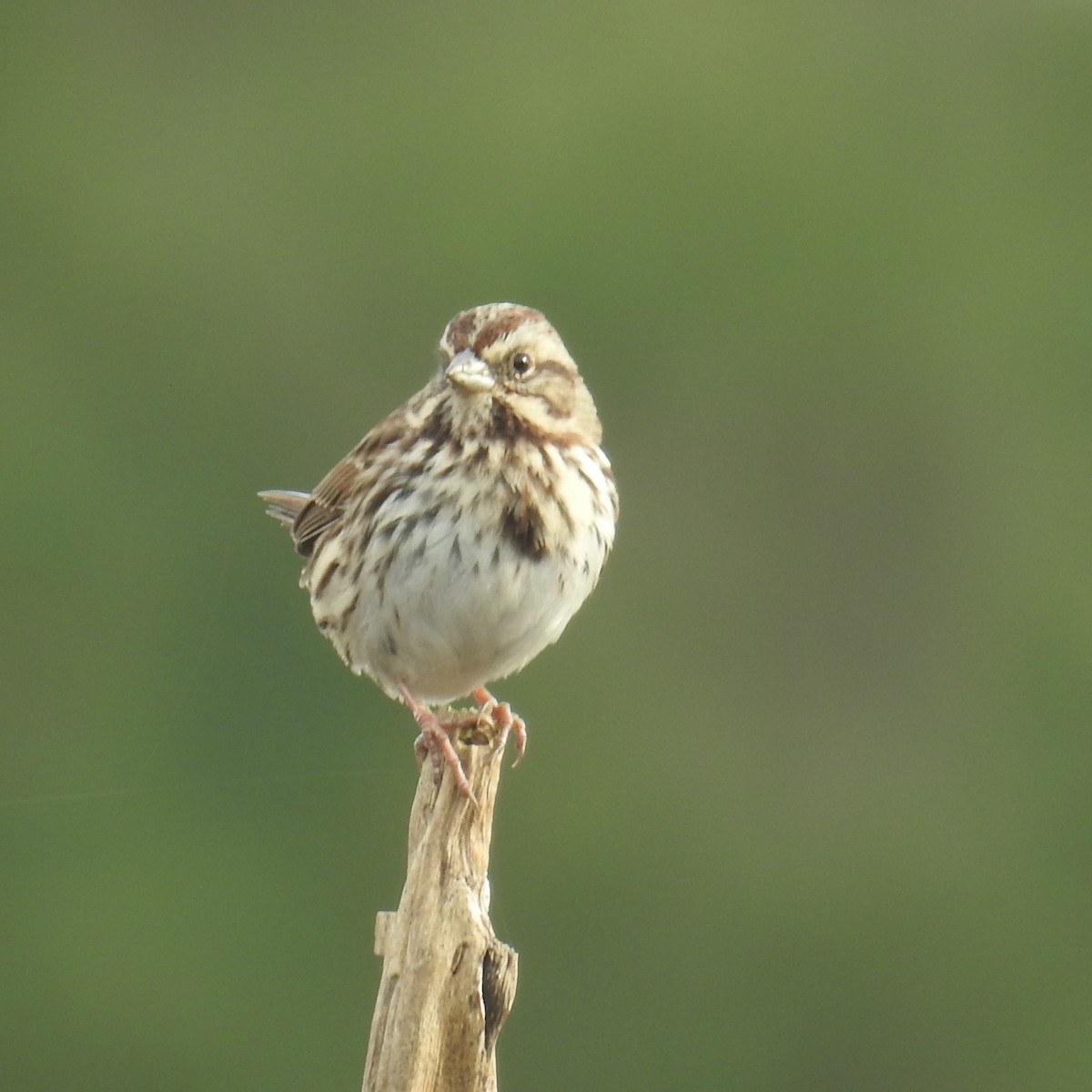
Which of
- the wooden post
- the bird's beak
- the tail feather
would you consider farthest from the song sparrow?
the tail feather

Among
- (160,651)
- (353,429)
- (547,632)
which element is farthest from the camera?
(160,651)

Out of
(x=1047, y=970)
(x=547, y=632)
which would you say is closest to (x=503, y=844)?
(x=1047, y=970)

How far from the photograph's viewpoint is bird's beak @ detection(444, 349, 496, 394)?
5660 mm

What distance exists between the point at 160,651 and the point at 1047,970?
6.15 meters

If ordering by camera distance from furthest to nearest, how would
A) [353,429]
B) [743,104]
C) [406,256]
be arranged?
1. [743,104]
2. [406,256]
3. [353,429]

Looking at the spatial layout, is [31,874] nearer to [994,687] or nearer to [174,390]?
[174,390]

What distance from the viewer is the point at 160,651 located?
17.4 m

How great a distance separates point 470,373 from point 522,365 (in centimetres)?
15

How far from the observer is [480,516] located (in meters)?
5.74

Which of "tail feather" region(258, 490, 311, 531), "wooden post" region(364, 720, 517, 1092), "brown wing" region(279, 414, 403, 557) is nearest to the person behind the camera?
"wooden post" region(364, 720, 517, 1092)

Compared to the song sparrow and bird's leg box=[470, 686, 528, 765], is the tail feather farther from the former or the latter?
bird's leg box=[470, 686, 528, 765]

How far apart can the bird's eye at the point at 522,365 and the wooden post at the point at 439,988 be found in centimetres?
114

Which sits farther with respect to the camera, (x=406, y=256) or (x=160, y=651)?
(x=406, y=256)

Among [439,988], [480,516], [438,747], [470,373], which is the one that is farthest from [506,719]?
[439,988]
